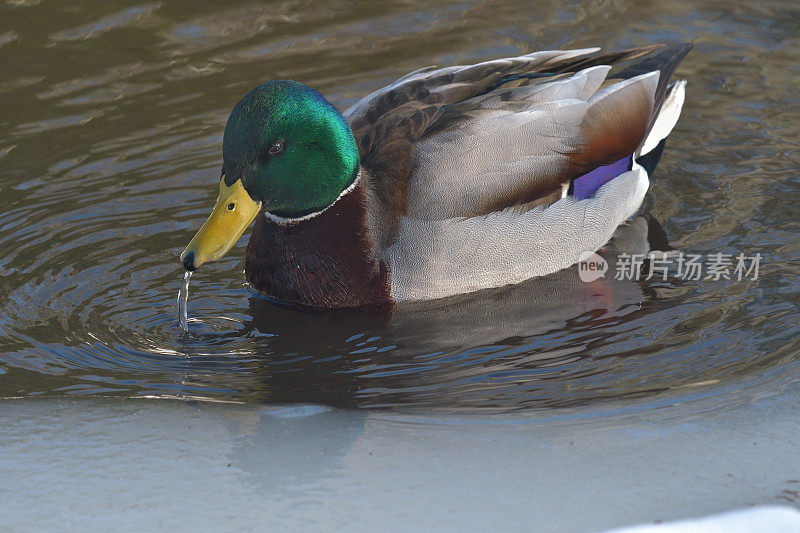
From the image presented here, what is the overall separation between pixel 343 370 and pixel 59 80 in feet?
12.0

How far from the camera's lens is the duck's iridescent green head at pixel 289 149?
16.1ft

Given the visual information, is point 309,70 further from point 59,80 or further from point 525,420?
point 525,420

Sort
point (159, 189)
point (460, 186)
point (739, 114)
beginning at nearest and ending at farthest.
→ point (460, 186), point (159, 189), point (739, 114)

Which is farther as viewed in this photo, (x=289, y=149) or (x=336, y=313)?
(x=336, y=313)

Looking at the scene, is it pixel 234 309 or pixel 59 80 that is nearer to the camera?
pixel 234 309

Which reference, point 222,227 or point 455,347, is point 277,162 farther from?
point 455,347

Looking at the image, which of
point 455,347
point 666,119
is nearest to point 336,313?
point 455,347

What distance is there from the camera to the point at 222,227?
191 inches

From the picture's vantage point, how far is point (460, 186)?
519 cm

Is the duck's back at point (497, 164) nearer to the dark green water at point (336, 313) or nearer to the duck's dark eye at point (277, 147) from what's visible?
the dark green water at point (336, 313)

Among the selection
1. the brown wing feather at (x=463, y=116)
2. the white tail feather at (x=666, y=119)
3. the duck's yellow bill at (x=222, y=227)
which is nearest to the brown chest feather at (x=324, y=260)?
the brown wing feather at (x=463, y=116)

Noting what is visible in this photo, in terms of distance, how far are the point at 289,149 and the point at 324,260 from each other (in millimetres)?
543

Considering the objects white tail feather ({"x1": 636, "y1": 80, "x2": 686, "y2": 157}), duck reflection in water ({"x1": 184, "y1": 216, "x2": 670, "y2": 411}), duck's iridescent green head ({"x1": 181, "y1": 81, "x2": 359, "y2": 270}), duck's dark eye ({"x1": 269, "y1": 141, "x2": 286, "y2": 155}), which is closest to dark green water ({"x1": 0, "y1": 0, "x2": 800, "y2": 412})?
duck reflection in water ({"x1": 184, "y1": 216, "x2": 670, "y2": 411})

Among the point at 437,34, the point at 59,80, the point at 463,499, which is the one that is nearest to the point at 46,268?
the point at 59,80
